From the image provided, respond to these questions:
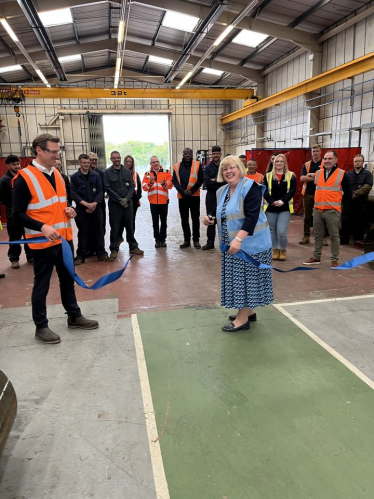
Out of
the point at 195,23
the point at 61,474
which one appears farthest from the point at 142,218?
the point at 61,474

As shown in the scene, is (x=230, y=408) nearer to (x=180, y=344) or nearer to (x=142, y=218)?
(x=180, y=344)

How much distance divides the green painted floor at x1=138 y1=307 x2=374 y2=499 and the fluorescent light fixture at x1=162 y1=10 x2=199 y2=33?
12856 millimetres

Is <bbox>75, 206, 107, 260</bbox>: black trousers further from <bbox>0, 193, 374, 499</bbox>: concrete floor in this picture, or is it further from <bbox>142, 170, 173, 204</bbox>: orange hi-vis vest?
<bbox>142, 170, 173, 204</bbox>: orange hi-vis vest

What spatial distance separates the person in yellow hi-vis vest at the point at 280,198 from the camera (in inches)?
237

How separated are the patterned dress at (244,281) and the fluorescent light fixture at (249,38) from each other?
42.9 ft

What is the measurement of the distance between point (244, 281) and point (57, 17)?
13.7 meters

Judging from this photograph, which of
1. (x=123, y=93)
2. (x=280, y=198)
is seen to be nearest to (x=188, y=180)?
(x=280, y=198)

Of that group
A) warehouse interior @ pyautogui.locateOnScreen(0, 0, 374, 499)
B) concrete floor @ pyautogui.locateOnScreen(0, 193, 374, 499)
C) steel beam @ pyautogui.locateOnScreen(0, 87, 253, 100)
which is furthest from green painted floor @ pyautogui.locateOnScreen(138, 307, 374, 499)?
steel beam @ pyautogui.locateOnScreen(0, 87, 253, 100)

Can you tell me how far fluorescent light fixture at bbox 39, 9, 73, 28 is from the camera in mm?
12471

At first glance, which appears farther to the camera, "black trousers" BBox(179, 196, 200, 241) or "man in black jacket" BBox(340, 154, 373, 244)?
"man in black jacket" BBox(340, 154, 373, 244)

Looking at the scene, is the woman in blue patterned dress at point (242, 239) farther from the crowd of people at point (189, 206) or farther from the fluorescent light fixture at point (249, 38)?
the fluorescent light fixture at point (249, 38)

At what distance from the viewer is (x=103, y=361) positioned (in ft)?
10.5

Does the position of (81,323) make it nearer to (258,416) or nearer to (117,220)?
(258,416)

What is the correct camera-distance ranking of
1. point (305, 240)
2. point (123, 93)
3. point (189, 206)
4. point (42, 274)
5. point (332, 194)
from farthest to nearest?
point (123, 93), point (305, 240), point (189, 206), point (332, 194), point (42, 274)
